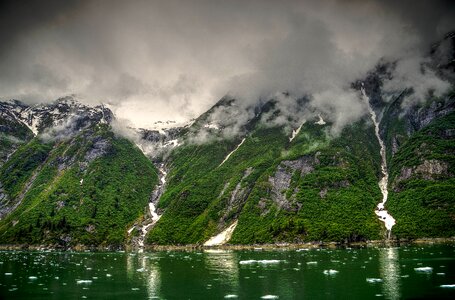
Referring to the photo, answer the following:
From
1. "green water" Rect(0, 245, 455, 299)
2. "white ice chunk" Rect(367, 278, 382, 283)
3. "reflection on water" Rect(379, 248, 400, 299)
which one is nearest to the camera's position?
"reflection on water" Rect(379, 248, 400, 299)

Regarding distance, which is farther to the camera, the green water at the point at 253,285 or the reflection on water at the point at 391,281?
the green water at the point at 253,285

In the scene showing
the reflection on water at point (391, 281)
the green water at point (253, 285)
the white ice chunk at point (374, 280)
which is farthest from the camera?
the white ice chunk at point (374, 280)

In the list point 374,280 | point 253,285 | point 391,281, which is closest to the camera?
point 391,281

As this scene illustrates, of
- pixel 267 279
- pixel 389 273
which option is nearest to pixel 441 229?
pixel 389 273

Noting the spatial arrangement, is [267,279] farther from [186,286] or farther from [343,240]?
[343,240]

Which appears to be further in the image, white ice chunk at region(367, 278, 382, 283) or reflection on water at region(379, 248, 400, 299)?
white ice chunk at region(367, 278, 382, 283)

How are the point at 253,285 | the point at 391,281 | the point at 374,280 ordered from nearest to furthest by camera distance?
the point at 391,281 → the point at 253,285 → the point at 374,280

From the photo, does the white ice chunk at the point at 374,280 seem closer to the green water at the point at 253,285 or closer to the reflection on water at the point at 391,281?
the green water at the point at 253,285

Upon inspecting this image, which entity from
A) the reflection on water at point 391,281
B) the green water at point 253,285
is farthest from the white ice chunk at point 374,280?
the reflection on water at point 391,281

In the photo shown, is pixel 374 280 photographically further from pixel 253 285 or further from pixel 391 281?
pixel 253 285

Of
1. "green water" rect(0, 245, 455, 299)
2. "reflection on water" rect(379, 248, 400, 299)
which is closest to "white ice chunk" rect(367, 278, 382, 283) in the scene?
"green water" rect(0, 245, 455, 299)

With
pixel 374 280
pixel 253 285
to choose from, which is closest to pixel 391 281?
pixel 374 280

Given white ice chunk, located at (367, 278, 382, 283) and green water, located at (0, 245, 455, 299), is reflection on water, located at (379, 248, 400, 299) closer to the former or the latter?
green water, located at (0, 245, 455, 299)
